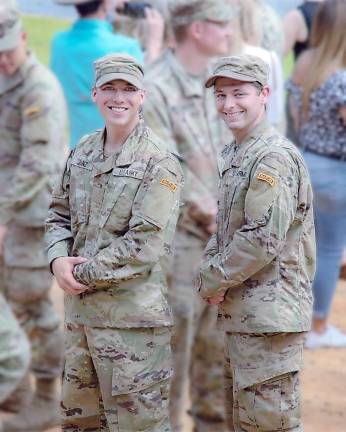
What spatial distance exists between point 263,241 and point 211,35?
159 centimetres

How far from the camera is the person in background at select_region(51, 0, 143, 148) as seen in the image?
5.60 metres

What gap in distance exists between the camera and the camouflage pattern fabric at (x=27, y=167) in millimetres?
4887

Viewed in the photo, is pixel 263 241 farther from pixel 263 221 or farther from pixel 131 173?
pixel 131 173

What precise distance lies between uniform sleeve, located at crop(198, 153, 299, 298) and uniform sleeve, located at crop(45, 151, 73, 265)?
526 millimetres

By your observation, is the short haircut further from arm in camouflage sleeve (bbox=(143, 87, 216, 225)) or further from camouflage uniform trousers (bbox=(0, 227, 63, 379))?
arm in camouflage sleeve (bbox=(143, 87, 216, 225))

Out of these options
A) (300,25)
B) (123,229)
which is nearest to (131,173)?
(123,229)

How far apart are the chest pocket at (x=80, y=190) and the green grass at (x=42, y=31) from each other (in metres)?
9.04

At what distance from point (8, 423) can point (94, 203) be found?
7.33ft

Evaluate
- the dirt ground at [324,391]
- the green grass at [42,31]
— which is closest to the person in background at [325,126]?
the dirt ground at [324,391]

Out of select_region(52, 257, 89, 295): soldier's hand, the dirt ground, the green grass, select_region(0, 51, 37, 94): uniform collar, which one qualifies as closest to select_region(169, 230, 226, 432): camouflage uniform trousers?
the dirt ground

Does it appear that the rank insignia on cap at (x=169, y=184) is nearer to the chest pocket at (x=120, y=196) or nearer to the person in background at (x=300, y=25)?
the chest pocket at (x=120, y=196)

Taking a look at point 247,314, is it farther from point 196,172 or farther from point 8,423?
point 8,423

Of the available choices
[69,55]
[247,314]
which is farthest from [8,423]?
[247,314]

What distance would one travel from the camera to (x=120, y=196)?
3.30 metres
